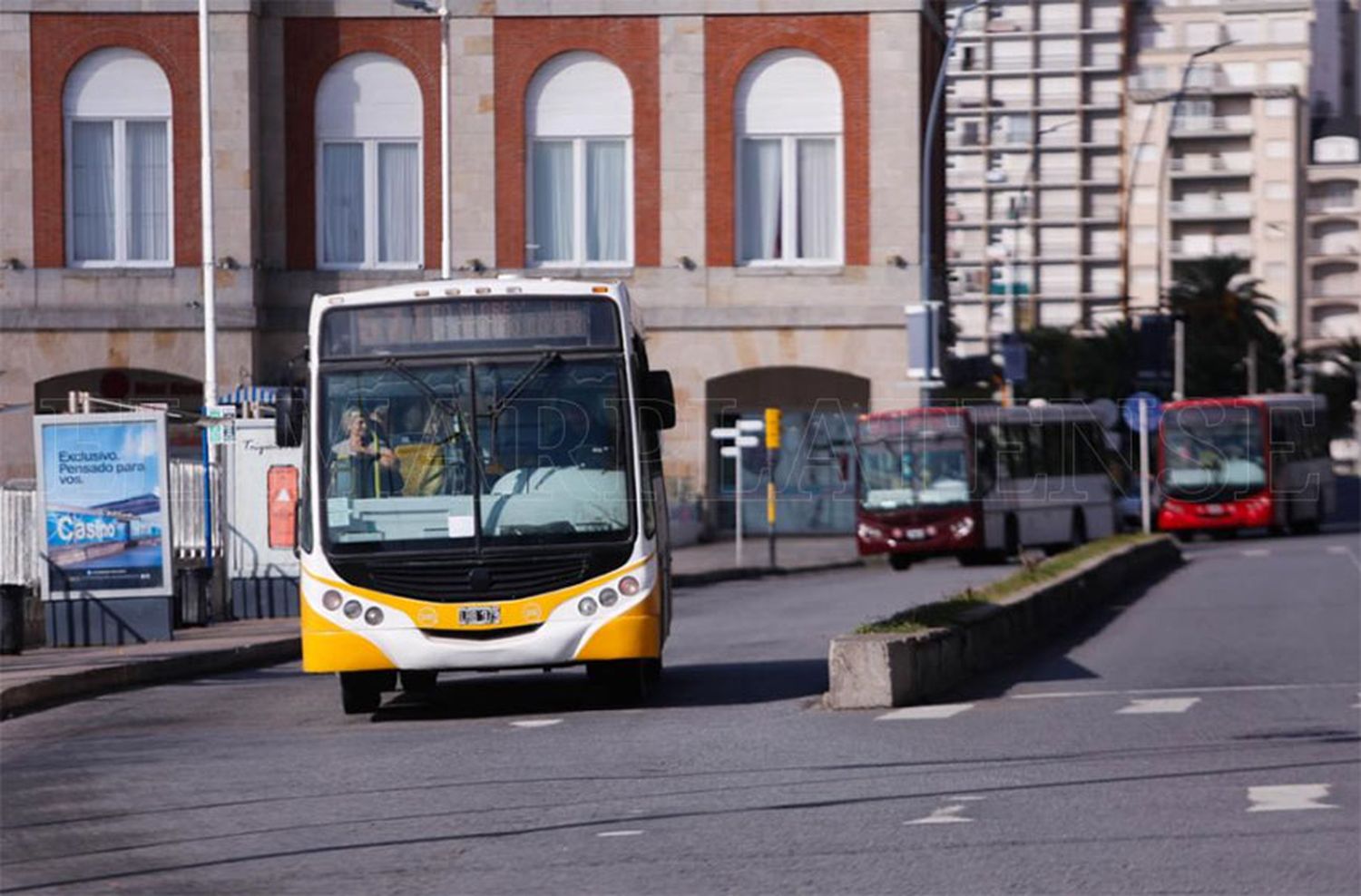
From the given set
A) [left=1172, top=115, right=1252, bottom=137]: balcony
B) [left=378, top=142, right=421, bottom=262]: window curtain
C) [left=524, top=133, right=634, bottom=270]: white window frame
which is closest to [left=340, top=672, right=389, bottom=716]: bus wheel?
[left=378, top=142, right=421, bottom=262]: window curtain

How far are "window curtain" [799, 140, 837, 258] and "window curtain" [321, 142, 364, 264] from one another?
28.9 feet

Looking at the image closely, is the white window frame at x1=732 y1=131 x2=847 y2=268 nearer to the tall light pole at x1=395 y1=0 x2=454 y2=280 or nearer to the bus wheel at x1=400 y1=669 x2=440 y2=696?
the tall light pole at x1=395 y1=0 x2=454 y2=280

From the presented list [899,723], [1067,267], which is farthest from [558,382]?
[1067,267]

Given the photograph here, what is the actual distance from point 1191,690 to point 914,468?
29.7 meters

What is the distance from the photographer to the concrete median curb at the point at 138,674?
17.9 metres

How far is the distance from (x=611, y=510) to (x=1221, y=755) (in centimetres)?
485

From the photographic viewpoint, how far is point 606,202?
150 ft

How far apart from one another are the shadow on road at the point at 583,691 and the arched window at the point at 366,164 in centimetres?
2326

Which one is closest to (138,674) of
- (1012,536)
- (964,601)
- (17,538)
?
(17,538)

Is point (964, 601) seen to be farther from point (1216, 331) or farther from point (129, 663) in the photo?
point (1216, 331)

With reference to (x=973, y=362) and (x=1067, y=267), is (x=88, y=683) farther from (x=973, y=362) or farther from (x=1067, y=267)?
(x=1067, y=267)

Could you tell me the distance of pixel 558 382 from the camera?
16.5m

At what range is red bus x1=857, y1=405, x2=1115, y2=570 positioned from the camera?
151ft

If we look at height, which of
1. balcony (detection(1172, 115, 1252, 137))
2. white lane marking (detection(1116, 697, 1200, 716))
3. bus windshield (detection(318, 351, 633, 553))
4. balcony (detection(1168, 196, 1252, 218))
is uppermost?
balcony (detection(1172, 115, 1252, 137))
